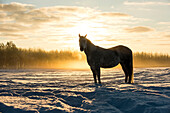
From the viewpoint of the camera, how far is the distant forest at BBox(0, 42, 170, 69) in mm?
21812

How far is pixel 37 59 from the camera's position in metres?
A: 24.3

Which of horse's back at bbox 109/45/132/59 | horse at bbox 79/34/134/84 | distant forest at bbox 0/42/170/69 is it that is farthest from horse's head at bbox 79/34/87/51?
distant forest at bbox 0/42/170/69

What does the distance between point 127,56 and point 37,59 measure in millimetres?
17917

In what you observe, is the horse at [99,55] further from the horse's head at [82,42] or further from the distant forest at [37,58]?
the distant forest at [37,58]

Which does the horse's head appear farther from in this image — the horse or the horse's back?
the horse's back

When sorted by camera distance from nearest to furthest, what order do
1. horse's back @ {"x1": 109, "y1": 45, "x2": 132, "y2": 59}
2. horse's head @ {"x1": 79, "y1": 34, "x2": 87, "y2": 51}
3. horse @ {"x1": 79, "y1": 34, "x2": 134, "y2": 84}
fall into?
1. horse's head @ {"x1": 79, "y1": 34, "x2": 87, "y2": 51}
2. horse @ {"x1": 79, "y1": 34, "x2": 134, "y2": 84}
3. horse's back @ {"x1": 109, "y1": 45, "x2": 132, "y2": 59}

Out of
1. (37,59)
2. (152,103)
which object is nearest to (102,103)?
(152,103)

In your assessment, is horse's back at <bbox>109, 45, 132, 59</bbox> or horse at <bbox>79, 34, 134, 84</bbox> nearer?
horse at <bbox>79, 34, 134, 84</bbox>

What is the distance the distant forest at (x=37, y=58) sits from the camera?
21812mm

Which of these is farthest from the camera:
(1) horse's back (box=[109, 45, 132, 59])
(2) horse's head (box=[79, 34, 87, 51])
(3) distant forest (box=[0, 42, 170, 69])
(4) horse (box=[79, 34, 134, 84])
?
(3) distant forest (box=[0, 42, 170, 69])

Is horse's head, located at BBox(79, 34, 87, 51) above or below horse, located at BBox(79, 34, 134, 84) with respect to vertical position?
above

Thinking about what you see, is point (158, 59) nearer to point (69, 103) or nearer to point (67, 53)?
point (67, 53)

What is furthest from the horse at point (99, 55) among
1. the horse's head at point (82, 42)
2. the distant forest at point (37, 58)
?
the distant forest at point (37, 58)

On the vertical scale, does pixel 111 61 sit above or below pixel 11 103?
above
